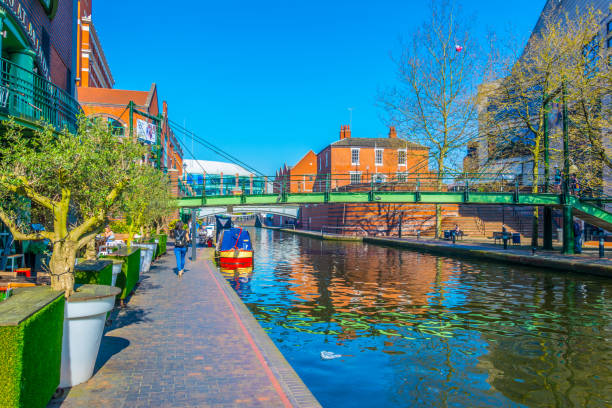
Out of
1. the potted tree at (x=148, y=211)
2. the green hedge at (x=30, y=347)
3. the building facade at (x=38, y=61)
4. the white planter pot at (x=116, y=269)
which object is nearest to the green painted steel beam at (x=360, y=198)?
the potted tree at (x=148, y=211)

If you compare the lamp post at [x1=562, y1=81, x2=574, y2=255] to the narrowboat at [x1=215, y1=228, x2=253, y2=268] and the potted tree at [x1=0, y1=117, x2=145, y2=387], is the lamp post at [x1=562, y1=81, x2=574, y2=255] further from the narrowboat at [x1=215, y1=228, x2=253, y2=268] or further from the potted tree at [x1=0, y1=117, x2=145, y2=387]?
the potted tree at [x1=0, y1=117, x2=145, y2=387]

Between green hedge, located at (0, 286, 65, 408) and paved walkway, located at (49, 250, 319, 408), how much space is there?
69 centimetres

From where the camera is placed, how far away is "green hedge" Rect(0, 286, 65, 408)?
12.4 feet

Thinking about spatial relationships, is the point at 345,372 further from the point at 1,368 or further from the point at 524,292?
the point at 524,292

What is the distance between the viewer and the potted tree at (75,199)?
18.0 ft

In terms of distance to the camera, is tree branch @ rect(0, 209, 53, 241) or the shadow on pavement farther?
the shadow on pavement

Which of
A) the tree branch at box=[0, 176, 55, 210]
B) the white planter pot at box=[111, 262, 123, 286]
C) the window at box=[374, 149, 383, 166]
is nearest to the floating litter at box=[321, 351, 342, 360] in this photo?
the white planter pot at box=[111, 262, 123, 286]

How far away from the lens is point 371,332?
33.5 ft

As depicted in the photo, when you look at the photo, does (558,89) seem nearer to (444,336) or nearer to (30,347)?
(444,336)

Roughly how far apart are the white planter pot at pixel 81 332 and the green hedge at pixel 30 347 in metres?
0.33

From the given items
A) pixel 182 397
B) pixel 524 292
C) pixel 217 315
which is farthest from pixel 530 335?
pixel 182 397

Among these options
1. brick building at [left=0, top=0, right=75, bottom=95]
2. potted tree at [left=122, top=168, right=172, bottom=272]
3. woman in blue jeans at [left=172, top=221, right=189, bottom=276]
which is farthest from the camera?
potted tree at [left=122, top=168, right=172, bottom=272]

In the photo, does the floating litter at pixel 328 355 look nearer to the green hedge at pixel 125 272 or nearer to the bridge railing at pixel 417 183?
the green hedge at pixel 125 272

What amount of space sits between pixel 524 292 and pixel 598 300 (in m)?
2.16
